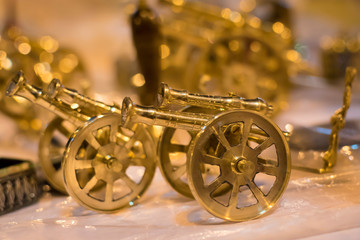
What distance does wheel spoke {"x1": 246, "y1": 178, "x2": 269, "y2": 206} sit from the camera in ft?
2.24

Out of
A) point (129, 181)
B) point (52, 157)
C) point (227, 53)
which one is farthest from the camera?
point (227, 53)

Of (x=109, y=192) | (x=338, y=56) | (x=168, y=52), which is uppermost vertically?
(x=338, y=56)

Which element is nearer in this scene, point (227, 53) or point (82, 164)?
point (82, 164)

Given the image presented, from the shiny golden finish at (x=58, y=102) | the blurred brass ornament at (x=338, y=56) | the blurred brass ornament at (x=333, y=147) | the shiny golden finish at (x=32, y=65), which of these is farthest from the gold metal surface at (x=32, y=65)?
the blurred brass ornament at (x=338, y=56)

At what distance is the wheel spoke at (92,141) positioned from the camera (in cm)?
72

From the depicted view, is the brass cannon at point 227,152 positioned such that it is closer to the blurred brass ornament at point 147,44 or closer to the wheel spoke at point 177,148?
the wheel spoke at point 177,148

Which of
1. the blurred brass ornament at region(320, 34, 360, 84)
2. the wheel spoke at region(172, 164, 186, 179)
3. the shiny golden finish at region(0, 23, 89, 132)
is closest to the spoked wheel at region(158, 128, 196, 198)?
the wheel spoke at region(172, 164, 186, 179)

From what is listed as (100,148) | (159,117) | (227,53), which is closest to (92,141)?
(100,148)

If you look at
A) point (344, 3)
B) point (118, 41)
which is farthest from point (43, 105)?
point (344, 3)

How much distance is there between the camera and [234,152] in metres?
0.67

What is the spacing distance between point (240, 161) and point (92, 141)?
0.24 metres

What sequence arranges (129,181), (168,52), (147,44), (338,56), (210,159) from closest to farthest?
(210,159) → (129,181) → (147,44) → (168,52) → (338,56)

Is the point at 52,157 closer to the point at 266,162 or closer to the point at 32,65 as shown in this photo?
the point at 266,162

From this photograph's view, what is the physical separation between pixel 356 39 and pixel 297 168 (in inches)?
48.2
